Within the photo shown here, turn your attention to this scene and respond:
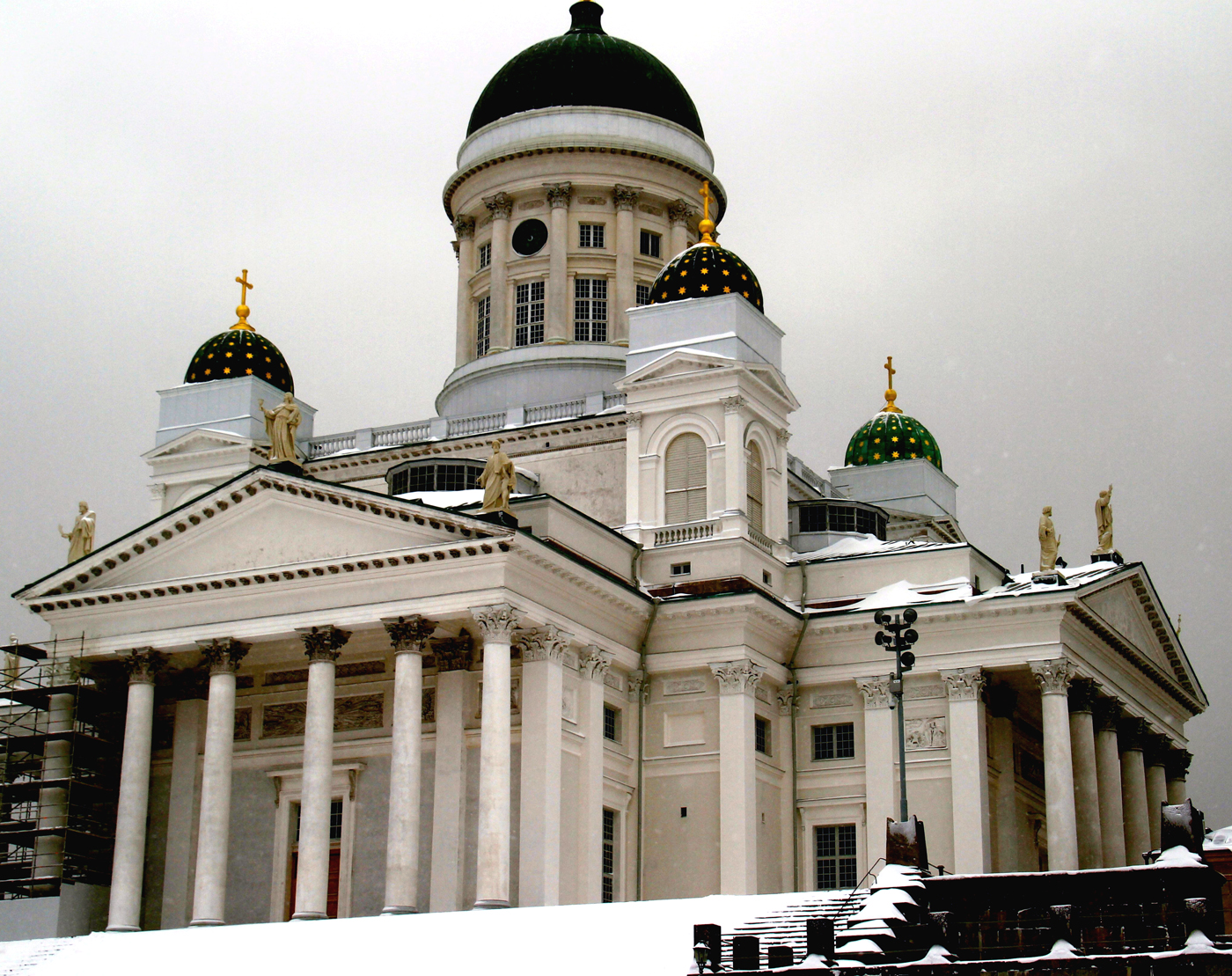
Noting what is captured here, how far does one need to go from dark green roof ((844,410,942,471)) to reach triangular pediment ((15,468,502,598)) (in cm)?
2205

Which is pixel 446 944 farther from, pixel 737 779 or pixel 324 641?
pixel 737 779

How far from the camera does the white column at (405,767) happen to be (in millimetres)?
37344

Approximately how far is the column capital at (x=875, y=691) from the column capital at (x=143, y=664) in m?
15.8

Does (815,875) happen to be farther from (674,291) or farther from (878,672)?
(674,291)

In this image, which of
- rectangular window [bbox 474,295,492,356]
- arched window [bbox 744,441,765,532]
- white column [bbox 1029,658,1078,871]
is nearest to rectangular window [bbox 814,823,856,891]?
white column [bbox 1029,658,1078,871]

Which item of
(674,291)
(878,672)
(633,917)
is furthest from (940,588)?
(633,917)

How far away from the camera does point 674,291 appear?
47.2m

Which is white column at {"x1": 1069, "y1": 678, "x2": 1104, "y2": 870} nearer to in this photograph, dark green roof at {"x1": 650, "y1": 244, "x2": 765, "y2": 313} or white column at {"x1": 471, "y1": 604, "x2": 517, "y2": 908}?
dark green roof at {"x1": 650, "y1": 244, "x2": 765, "y2": 313}

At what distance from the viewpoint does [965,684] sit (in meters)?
42.8

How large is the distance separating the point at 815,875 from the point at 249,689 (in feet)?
44.4

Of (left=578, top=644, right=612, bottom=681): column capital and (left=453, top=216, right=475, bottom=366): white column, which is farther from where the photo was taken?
(left=453, top=216, right=475, bottom=366): white column

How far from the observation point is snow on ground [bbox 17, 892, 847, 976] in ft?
103

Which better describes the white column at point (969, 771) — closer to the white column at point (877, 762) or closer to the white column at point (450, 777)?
the white column at point (877, 762)

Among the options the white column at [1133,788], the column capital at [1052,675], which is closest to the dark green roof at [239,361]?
the column capital at [1052,675]
